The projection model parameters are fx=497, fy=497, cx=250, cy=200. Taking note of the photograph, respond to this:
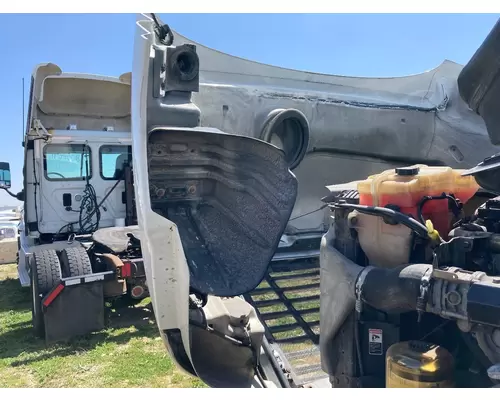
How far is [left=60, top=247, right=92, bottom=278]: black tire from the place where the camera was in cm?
491

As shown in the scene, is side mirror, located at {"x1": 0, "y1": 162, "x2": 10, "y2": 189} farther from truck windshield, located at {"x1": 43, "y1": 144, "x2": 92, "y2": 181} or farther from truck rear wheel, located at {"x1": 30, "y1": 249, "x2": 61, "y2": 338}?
truck rear wheel, located at {"x1": 30, "y1": 249, "x2": 61, "y2": 338}

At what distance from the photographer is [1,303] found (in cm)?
615

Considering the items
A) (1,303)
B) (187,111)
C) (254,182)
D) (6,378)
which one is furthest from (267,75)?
(1,303)

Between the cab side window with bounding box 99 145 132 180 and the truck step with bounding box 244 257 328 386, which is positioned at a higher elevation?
the cab side window with bounding box 99 145 132 180

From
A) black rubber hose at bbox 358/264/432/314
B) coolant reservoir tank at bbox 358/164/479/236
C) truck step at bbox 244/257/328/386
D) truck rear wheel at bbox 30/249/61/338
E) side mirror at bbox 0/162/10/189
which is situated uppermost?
coolant reservoir tank at bbox 358/164/479/236

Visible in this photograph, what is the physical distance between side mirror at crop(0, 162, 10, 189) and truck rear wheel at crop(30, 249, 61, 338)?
1452mm

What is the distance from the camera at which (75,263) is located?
4.96m

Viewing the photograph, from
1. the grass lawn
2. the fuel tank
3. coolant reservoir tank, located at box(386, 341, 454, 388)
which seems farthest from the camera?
the fuel tank

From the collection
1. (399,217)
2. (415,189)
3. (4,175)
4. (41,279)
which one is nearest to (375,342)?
(399,217)

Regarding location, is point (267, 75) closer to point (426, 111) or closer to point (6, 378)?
point (426, 111)

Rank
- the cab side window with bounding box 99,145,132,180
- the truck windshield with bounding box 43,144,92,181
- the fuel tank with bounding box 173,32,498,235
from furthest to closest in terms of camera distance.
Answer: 1. the cab side window with bounding box 99,145,132,180
2. the truck windshield with bounding box 43,144,92,181
3. the fuel tank with bounding box 173,32,498,235

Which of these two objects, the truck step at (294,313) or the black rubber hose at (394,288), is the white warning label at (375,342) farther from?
the truck step at (294,313)

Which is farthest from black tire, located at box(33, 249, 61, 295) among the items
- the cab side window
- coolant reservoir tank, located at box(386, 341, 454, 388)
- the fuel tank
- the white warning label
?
coolant reservoir tank, located at box(386, 341, 454, 388)

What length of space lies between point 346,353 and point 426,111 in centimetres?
301
